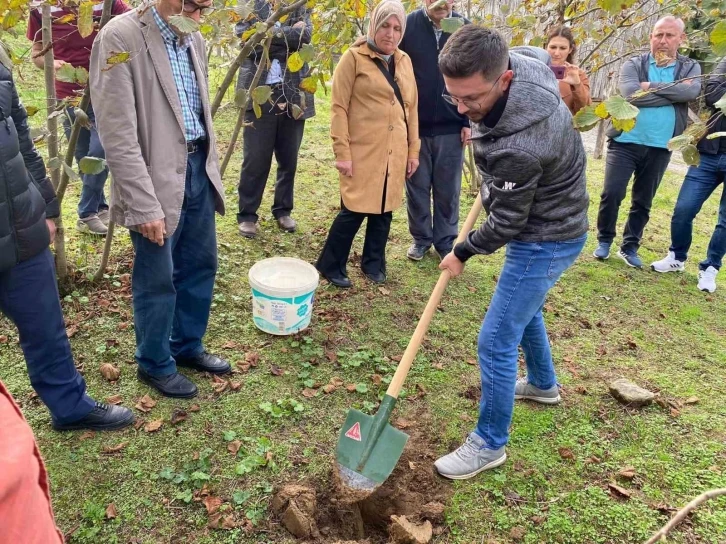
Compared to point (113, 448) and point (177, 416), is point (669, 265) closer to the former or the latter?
point (177, 416)

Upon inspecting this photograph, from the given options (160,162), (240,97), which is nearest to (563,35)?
(240,97)

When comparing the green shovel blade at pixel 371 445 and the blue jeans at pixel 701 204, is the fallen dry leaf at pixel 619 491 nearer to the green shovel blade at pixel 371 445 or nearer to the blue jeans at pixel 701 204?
the green shovel blade at pixel 371 445

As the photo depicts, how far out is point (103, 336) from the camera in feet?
11.4

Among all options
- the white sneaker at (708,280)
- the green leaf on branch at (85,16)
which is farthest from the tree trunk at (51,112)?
the white sneaker at (708,280)

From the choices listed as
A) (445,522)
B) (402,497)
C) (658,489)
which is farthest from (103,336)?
(658,489)

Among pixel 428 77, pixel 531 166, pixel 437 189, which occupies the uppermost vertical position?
pixel 531 166

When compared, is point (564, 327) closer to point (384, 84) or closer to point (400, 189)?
point (400, 189)

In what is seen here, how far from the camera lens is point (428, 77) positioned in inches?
177

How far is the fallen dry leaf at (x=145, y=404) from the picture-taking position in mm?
2959

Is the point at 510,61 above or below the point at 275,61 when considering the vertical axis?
above

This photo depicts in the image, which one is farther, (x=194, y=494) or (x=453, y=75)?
(x=194, y=494)

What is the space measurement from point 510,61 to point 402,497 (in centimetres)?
208

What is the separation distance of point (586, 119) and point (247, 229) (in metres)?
3.54

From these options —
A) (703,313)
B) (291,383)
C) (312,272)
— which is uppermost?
(312,272)
